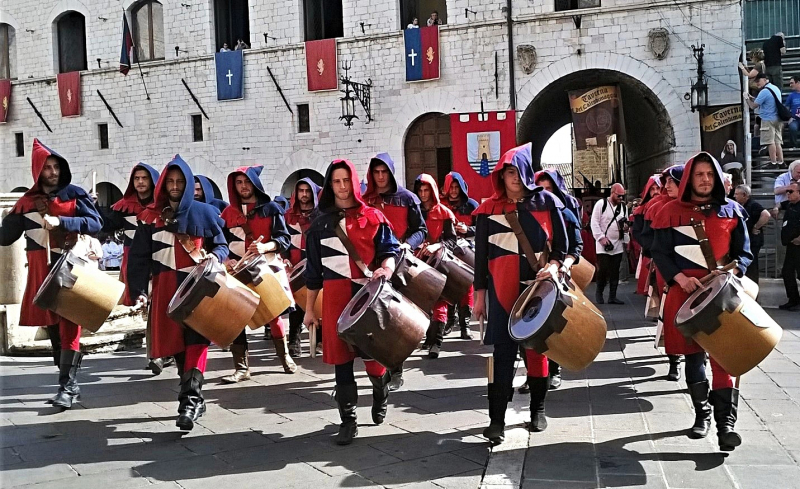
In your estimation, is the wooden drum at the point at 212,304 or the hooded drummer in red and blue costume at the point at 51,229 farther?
the hooded drummer in red and blue costume at the point at 51,229

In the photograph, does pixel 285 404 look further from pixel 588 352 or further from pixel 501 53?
pixel 501 53

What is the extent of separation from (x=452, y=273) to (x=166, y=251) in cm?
293

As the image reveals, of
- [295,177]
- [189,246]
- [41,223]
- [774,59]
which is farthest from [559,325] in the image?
[295,177]

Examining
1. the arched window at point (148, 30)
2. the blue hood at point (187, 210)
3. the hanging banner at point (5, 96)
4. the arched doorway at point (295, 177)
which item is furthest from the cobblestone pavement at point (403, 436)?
the hanging banner at point (5, 96)

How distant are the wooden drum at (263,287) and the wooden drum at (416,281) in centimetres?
126

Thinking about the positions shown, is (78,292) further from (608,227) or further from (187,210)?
(608,227)

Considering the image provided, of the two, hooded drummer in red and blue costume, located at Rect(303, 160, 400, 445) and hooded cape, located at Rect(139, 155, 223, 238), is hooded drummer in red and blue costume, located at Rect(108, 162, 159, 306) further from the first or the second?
hooded drummer in red and blue costume, located at Rect(303, 160, 400, 445)

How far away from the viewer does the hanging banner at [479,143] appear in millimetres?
20703

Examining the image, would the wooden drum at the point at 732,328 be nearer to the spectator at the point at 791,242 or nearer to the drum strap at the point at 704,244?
the drum strap at the point at 704,244

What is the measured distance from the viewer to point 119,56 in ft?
84.4

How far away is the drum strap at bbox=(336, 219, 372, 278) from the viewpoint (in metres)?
5.42

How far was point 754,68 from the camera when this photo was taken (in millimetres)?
17344

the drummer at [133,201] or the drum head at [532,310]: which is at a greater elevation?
the drummer at [133,201]

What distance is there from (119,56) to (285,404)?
864 inches
